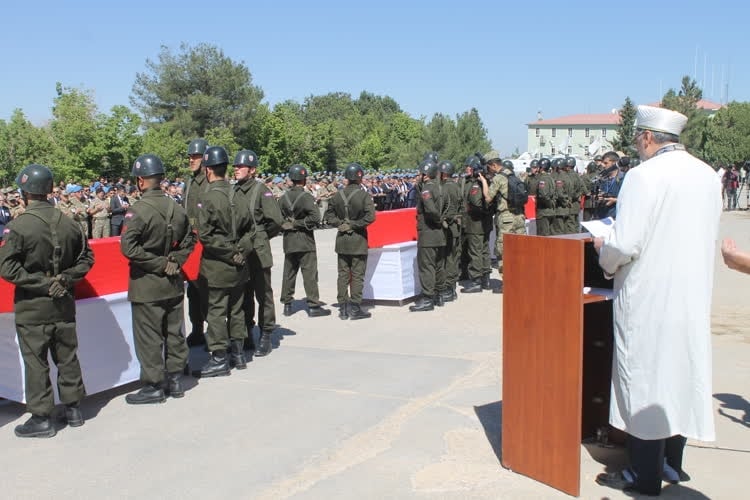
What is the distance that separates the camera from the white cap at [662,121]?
3746 mm

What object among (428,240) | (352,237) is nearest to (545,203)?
(428,240)

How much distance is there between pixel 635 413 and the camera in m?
3.67

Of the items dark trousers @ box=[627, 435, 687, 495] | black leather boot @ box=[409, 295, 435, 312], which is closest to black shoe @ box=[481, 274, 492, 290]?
black leather boot @ box=[409, 295, 435, 312]

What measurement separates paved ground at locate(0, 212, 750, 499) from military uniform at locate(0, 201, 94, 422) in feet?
1.30

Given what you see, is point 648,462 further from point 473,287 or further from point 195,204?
point 473,287

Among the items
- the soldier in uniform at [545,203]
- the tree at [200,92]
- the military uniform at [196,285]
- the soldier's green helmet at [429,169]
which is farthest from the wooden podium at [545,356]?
the tree at [200,92]

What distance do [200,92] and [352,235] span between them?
A: 50300 mm

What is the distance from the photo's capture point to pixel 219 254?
21.2ft

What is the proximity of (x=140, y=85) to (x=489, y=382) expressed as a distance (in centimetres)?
5573

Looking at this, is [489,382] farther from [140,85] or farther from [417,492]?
[140,85]

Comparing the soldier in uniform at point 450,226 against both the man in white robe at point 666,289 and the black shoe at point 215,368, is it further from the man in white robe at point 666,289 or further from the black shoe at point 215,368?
the man in white robe at point 666,289

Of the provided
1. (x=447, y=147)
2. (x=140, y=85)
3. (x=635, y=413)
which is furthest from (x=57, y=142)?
(x=635, y=413)

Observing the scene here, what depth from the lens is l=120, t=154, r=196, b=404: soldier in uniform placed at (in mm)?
5648

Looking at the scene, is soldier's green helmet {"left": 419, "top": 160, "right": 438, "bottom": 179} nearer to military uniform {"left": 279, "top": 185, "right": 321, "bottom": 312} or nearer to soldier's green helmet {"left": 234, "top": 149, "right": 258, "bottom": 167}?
military uniform {"left": 279, "top": 185, "right": 321, "bottom": 312}
